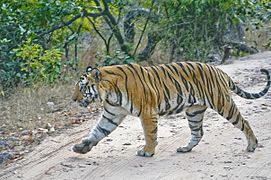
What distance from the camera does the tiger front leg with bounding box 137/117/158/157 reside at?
20.8 feet

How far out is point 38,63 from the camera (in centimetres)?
999

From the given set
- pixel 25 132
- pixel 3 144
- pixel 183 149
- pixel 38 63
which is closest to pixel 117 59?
pixel 38 63

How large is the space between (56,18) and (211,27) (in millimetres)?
3721

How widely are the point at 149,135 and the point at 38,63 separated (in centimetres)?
405

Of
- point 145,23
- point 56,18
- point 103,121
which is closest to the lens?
point 103,121

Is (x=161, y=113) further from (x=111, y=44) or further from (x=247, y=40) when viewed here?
(x=247, y=40)

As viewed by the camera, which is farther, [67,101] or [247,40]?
[247,40]

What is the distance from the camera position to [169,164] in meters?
6.25

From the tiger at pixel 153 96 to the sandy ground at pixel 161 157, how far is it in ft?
0.54

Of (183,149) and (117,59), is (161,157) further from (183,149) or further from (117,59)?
(117,59)

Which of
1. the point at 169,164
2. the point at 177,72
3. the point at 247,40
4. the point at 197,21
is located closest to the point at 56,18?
the point at 197,21

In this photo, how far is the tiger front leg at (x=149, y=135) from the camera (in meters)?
6.34

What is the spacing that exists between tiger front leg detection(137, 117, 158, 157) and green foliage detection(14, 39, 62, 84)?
12.7ft

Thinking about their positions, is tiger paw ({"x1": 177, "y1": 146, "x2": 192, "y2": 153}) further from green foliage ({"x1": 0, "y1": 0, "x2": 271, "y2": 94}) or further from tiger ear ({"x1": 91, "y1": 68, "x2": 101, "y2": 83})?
green foliage ({"x1": 0, "y1": 0, "x2": 271, "y2": 94})
